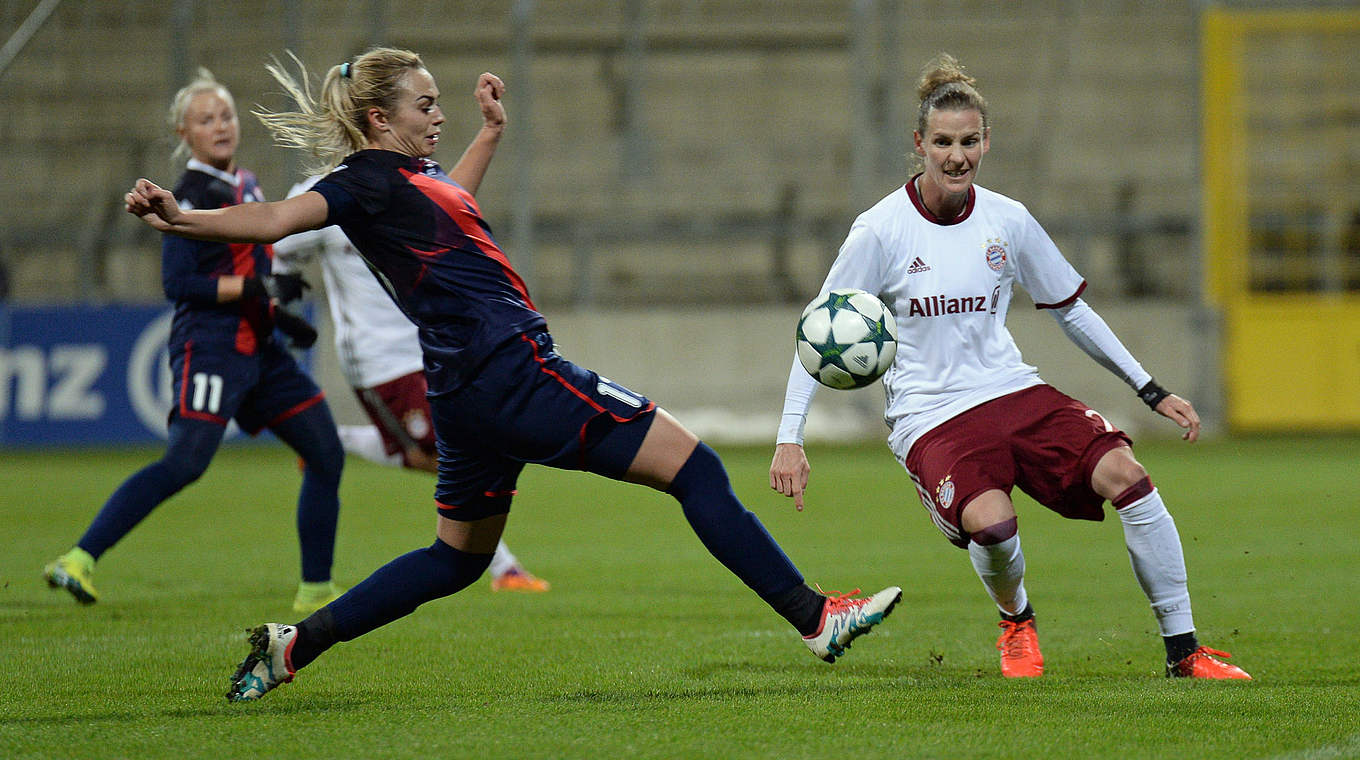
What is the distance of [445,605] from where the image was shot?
6.55m

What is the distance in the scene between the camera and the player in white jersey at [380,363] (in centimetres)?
714

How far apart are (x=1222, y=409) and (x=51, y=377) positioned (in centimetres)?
1224

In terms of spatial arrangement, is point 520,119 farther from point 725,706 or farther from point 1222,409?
point 725,706

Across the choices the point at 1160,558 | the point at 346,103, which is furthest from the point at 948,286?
the point at 346,103

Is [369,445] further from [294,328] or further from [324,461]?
[294,328]

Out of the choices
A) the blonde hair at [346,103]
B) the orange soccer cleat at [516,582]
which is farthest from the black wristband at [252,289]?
the blonde hair at [346,103]

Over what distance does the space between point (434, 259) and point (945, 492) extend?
1.64m

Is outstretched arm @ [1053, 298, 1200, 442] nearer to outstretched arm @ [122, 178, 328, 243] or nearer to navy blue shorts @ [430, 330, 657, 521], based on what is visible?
navy blue shorts @ [430, 330, 657, 521]

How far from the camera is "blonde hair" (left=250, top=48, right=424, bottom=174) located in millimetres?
4328

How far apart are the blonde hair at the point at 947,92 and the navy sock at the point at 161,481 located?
3236 mm

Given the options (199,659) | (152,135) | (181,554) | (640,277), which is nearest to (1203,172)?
(640,277)

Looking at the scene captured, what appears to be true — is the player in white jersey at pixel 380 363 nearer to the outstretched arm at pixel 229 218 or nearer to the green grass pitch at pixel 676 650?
the green grass pitch at pixel 676 650

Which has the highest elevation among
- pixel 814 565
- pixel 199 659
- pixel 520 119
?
pixel 520 119

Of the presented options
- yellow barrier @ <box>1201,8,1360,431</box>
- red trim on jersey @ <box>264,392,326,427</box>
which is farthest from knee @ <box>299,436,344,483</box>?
yellow barrier @ <box>1201,8,1360,431</box>
